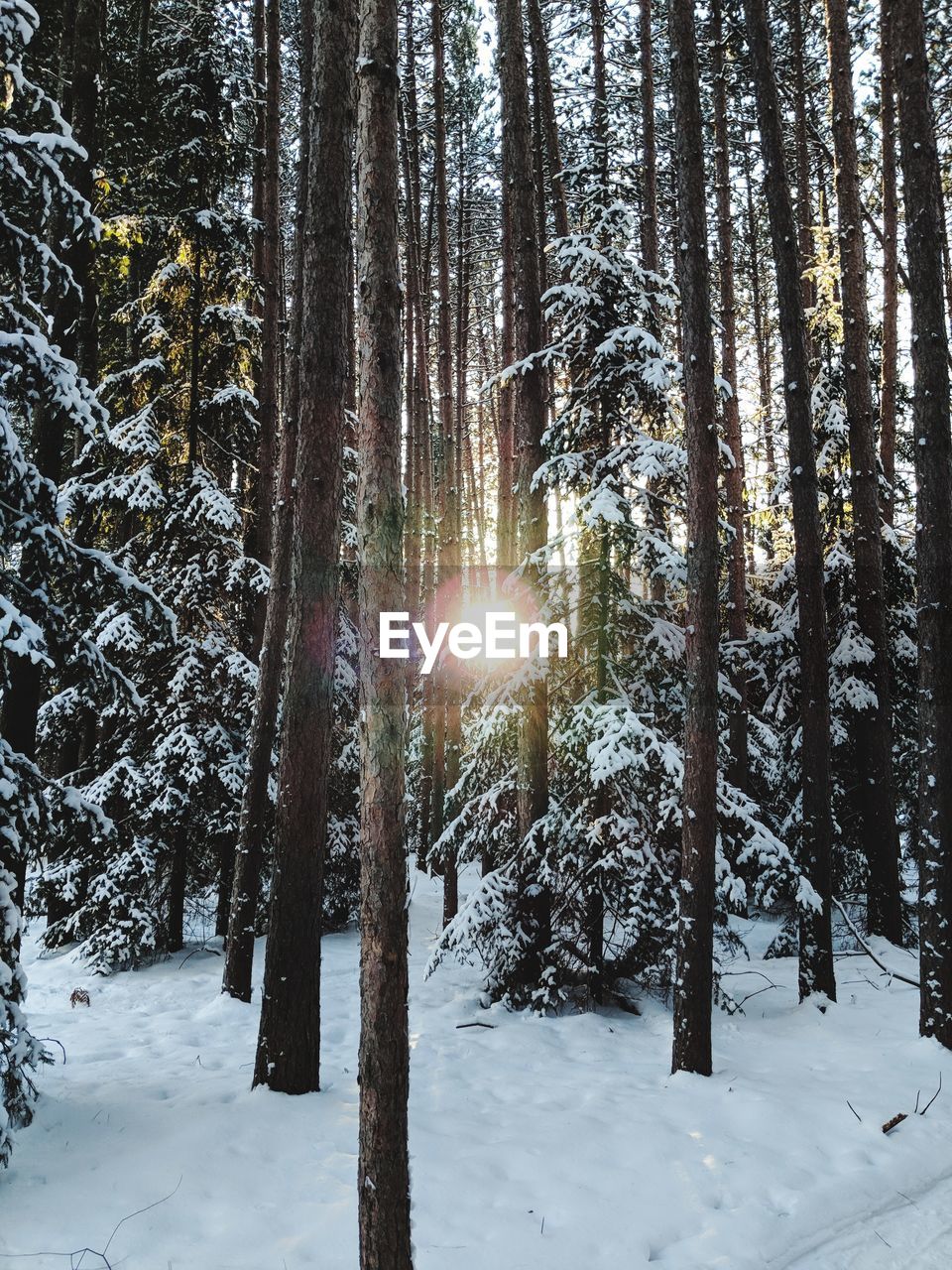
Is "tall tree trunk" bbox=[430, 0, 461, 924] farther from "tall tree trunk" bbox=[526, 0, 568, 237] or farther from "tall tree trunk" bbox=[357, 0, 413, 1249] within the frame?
"tall tree trunk" bbox=[357, 0, 413, 1249]

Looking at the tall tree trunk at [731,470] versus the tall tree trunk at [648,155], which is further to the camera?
the tall tree trunk at [731,470]

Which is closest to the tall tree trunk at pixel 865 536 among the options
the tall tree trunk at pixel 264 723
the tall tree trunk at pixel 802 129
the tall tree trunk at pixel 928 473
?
the tall tree trunk at pixel 802 129

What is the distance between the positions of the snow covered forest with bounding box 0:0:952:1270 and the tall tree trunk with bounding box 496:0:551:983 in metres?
0.06

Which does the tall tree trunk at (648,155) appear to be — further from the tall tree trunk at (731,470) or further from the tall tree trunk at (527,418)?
the tall tree trunk at (527,418)

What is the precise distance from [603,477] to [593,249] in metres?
2.65

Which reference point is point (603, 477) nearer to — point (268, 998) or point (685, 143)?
point (685, 143)

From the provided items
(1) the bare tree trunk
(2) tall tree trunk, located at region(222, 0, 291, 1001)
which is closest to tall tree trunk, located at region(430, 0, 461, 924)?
(2) tall tree trunk, located at region(222, 0, 291, 1001)

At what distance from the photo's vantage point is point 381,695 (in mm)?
3750

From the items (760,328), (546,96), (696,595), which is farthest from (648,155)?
(696,595)

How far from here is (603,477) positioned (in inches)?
337

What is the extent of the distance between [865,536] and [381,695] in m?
9.46

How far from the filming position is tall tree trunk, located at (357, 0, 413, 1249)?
3.56 meters

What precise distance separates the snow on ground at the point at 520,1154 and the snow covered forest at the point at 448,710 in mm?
32

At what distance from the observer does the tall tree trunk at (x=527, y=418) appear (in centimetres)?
846
